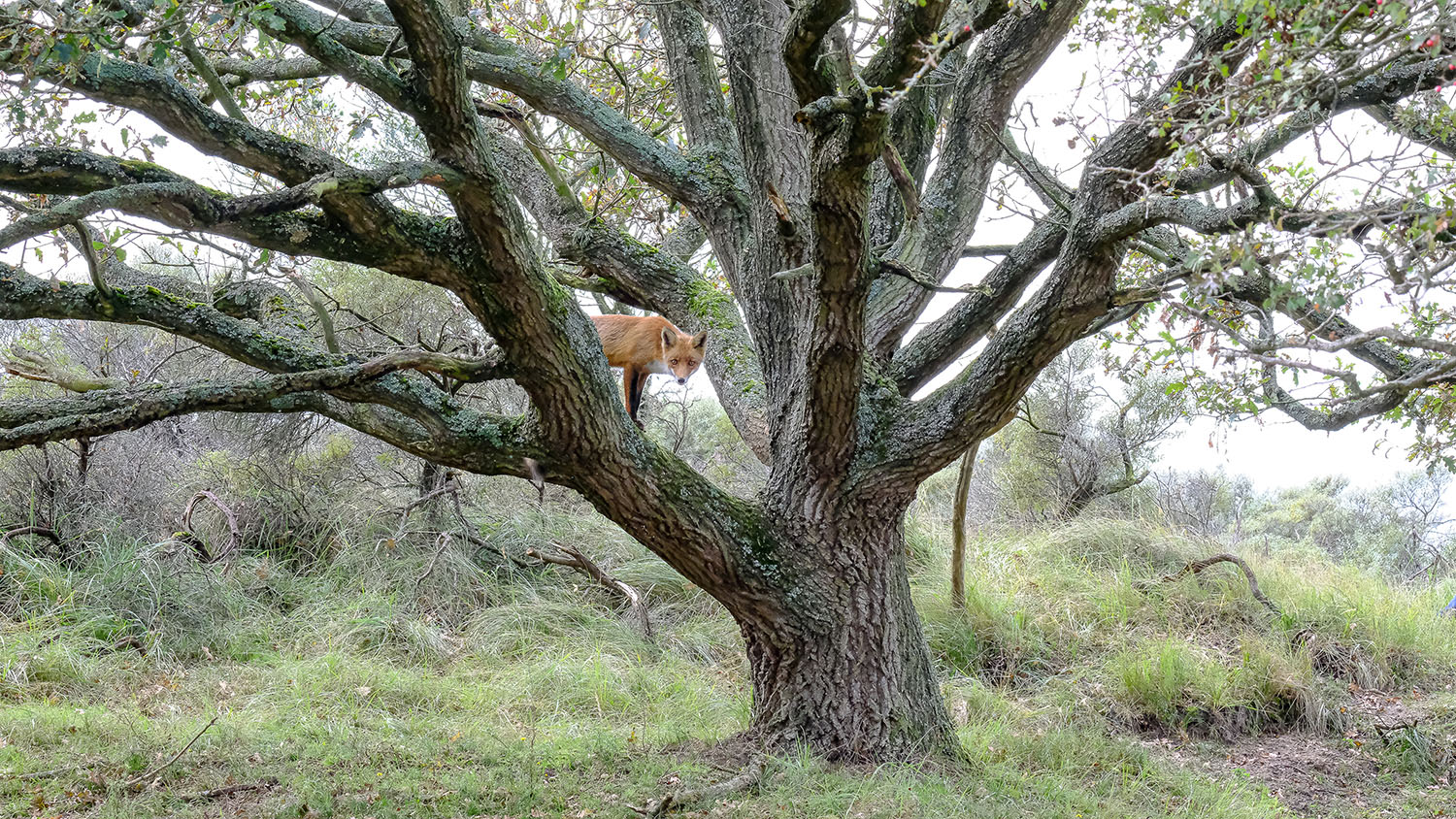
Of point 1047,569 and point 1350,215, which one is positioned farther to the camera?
point 1047,569

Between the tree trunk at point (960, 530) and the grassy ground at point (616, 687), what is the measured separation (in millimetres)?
141

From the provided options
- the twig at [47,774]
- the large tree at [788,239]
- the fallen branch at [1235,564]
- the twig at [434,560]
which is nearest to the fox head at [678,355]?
the large tree at [788,239]

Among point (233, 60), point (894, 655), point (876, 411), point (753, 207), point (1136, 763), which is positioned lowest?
point (1136, 763)

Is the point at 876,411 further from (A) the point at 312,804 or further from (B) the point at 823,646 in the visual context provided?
(A) the point at 312,804

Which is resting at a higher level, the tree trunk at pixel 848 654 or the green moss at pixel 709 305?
the green moss at pixel 709 305

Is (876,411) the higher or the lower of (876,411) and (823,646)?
the higher

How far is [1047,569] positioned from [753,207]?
15.1 feet

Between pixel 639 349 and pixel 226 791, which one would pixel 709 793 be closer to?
pixel 226 791

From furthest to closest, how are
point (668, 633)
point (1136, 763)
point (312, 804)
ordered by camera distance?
point (668, 633) < point (1136, 763) < point (312, 804)

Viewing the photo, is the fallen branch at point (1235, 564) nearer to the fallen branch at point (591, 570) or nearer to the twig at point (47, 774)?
the fallen branch at point (591, 570)

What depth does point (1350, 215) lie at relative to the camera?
2.26 metres

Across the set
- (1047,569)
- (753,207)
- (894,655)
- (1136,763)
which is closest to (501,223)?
(753,207)

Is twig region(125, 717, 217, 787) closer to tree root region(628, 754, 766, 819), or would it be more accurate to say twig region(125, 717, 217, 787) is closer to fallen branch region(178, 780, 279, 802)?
fallen branch region(178, 780, 279, 802)

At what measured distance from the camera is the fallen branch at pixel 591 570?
7675mm
